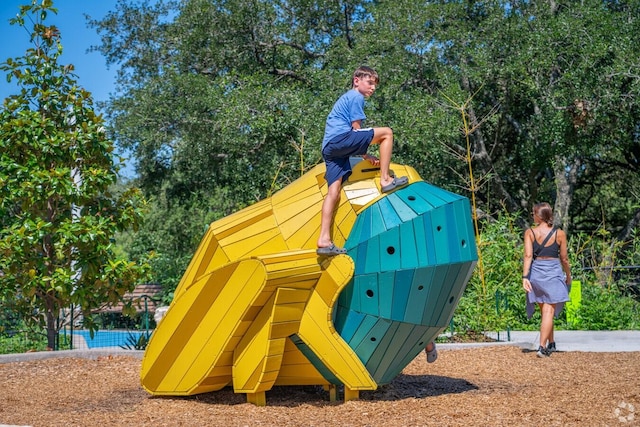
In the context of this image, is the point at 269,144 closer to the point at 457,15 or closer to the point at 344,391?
the point at 457,15

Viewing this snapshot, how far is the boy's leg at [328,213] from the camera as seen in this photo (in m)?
6.28

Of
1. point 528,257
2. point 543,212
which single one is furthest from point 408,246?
point 543,212

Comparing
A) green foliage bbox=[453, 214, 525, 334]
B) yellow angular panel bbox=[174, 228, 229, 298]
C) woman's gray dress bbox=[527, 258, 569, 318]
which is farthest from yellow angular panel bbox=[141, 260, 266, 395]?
green foliage bbox=[453, 214, 525, 334]

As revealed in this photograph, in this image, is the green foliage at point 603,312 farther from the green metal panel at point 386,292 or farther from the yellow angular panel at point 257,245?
the yellow angular panel at point 257,245

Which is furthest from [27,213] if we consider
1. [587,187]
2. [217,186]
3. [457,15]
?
[587,187]

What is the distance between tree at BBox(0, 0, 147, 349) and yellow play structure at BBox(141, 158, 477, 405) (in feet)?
16.1

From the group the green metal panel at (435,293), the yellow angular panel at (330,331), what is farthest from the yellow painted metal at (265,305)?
the green metal panel at (435,293)

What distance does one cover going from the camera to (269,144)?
1897cm

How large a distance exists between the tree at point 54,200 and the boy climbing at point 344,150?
5.61 metres

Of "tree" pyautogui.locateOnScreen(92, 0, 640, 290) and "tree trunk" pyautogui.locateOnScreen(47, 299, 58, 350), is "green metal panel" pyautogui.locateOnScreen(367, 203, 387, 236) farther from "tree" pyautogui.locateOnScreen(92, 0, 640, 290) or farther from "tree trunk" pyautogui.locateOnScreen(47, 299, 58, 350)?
"tree" pyautogui.locateOnScreen(92, 0, 640, 290)

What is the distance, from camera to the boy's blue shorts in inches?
250

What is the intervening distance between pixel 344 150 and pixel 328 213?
511mm

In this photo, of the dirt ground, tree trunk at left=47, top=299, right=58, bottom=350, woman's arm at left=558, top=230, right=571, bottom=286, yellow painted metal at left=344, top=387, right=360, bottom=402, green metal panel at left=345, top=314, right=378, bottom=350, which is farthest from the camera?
tree trunk at left=47, top=299, right=58, bottom=350

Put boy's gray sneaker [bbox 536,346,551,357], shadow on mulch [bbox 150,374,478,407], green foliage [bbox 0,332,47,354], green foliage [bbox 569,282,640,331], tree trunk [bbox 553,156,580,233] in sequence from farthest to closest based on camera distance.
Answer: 1. tree trunk [bbox 553,156,580,233]
2. green foliage [bbox 569,282,640,331]
3. green foliage [bbox 0,332,47,354]
4. boy's gray sneaker [bbox 536,346,551,357]
5. shadow on mulch [bbox 150,374,478,407]
